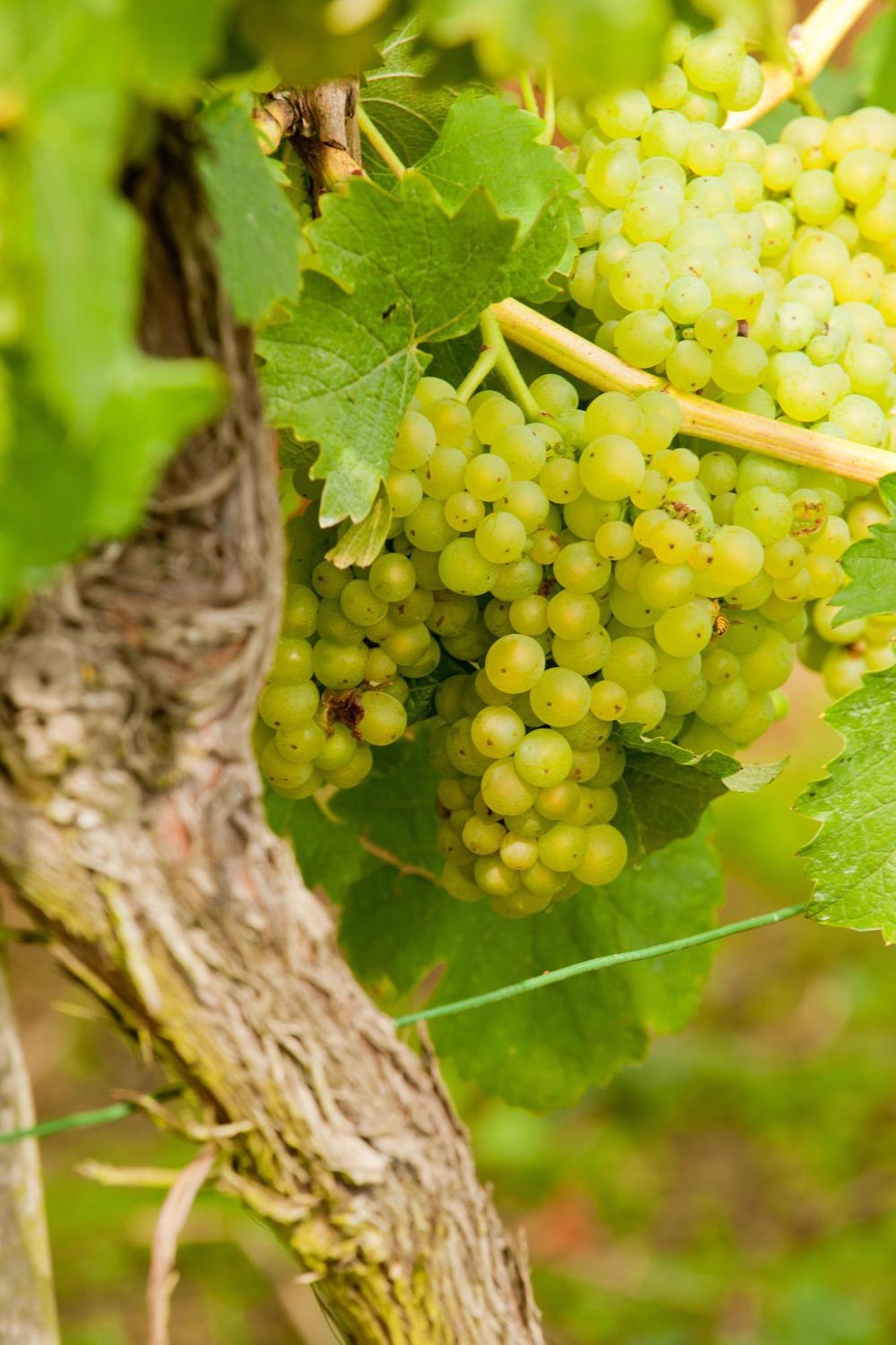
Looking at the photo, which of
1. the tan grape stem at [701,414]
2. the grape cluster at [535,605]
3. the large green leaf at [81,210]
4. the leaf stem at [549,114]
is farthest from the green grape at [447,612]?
the large green leaf at [81,210]

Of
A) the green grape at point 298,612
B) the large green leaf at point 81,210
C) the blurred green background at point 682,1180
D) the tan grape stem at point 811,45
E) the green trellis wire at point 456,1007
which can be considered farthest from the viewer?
the blurred green background at point 682,1180

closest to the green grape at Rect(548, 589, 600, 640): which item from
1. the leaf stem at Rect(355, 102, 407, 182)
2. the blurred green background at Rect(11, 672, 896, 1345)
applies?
the leaf stem at Rect(355, 102, 407, 182)

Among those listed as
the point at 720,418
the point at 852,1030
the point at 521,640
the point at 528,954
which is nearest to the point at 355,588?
the point at 521,640

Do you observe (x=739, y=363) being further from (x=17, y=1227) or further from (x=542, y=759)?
(x=17, y=1227)

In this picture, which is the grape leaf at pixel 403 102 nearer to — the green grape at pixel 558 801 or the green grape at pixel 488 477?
the green grape at pixel 488 477

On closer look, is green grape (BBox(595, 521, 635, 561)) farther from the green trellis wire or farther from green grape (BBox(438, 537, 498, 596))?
the green trellis wire

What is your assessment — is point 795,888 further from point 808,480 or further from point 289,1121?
point 289,1121
